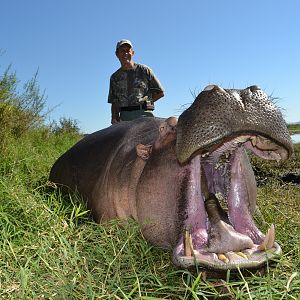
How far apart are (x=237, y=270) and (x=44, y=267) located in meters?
0.87

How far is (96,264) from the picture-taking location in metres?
2.29

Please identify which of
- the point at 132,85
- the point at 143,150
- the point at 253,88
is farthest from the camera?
the point at 132,85

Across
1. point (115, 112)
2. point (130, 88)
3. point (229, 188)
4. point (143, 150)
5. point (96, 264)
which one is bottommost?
point (96, 264)

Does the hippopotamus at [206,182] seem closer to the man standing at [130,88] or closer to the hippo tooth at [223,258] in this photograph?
the hippo tooth at [223,258]

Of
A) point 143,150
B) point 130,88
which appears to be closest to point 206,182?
point 143,150

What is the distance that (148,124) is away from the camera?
11.0ft

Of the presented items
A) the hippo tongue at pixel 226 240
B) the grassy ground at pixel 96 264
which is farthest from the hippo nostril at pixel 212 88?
the grassy ground at pixel 96 264

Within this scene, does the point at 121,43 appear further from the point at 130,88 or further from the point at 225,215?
the point at 225,215

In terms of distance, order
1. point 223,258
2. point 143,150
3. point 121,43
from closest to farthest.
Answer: point 223,258, point 143,150, point 121,43

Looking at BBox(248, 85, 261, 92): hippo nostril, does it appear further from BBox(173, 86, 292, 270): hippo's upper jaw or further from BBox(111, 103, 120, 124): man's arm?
BBox(111, 103, 120, 124): man's arm

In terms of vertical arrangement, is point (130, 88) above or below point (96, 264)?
above

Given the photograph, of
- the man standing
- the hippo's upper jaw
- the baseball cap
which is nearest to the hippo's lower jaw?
the hippo's upper jaw

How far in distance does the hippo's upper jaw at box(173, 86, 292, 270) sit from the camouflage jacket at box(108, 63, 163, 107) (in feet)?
13.6

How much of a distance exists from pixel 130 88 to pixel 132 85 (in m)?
0.05
